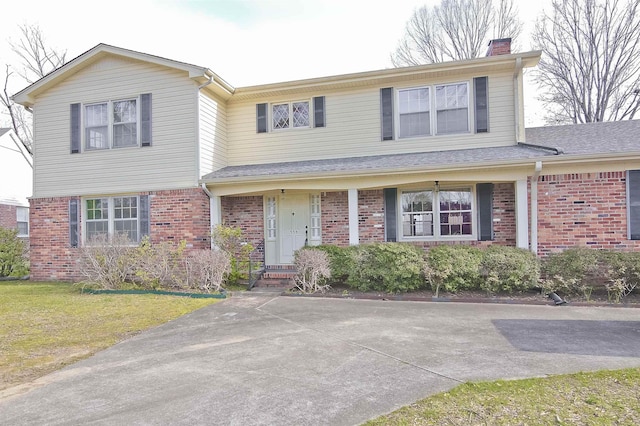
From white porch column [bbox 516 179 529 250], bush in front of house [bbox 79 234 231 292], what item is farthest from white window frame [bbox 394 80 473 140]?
bush in front of house [bbox 79 234 231 292]

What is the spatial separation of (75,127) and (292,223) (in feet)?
22.7

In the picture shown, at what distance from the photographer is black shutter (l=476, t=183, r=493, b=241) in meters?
9.24

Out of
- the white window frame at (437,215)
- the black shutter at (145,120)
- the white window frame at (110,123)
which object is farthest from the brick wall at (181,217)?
the white window frame at (437,215)

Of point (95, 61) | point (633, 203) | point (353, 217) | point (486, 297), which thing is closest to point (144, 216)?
point (95, 61)

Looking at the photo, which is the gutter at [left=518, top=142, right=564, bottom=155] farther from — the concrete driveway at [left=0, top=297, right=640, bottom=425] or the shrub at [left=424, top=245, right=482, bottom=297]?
the concrete driveway at [left=0, top=297, right=640, bottom=425]

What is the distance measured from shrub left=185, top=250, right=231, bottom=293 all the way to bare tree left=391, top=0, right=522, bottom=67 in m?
18.9

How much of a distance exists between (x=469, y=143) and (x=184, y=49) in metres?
14.7

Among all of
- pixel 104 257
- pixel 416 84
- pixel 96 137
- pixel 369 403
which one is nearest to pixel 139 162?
pixel 96 137

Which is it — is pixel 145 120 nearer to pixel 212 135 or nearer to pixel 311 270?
A: pixel 212 135

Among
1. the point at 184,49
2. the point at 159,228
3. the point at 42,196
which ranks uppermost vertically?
the point at 184,49

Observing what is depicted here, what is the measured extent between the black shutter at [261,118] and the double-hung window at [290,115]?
0.78 ft

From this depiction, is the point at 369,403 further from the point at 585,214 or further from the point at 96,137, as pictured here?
the point at 96,137

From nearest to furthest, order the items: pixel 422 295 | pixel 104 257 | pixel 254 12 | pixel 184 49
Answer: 1. pixel 422 295
2. pixel 104 257
3. pixel 254 12
4. pixel 184 49

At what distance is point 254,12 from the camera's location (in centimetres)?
1134
